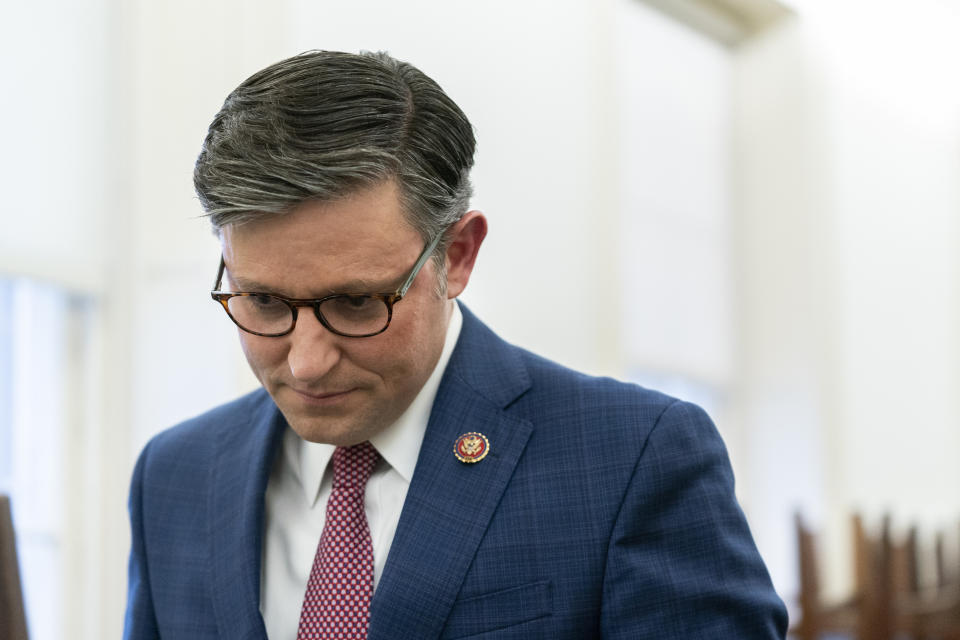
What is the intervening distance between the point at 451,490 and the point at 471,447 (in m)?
0.07

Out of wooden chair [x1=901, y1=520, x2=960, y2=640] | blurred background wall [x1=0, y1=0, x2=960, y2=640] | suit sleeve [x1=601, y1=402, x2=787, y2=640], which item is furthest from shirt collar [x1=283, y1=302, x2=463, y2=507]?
wooden chair [x1=901, y1=520, x2=960, y2=640]

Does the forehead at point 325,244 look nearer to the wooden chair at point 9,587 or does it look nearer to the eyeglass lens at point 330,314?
the eyeglass lens at point 330,314

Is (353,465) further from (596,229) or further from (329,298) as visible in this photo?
(596,229)

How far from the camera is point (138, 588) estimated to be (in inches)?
67.4

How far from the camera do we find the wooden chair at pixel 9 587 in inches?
56.1

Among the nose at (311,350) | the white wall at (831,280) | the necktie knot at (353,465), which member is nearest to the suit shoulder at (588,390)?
the necktie knot at (353,465)

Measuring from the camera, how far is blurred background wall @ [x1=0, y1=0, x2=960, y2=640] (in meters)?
3.15

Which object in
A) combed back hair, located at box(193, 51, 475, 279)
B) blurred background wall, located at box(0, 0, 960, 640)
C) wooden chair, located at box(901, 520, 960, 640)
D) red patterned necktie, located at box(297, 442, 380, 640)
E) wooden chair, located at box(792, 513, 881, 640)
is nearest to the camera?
combed back hair, located at box(193, 51, 475, 279)

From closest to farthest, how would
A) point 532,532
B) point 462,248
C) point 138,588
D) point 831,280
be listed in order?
point 532,532 < point 462,248 < point 138,588 < point 831,280

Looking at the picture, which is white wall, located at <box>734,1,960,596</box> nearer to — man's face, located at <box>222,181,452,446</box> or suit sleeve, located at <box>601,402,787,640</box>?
suit sleeve, located at <box>601,402,787,640</box>

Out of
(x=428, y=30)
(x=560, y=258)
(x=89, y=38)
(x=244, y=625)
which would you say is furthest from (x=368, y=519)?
(x=560, y=258)

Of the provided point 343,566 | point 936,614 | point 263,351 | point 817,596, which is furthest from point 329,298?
point 936,614

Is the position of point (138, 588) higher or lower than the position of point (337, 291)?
lower

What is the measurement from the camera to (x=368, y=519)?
5.20ft
